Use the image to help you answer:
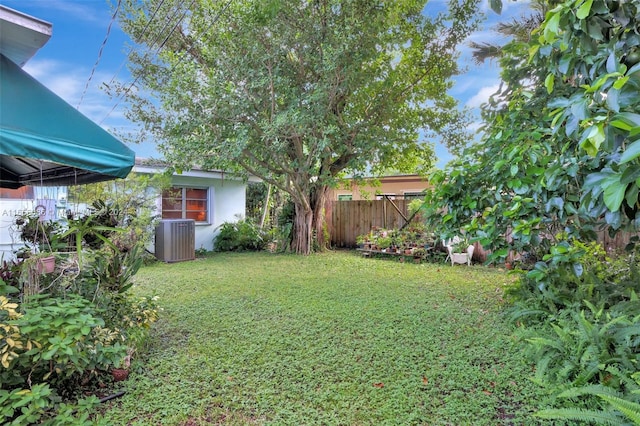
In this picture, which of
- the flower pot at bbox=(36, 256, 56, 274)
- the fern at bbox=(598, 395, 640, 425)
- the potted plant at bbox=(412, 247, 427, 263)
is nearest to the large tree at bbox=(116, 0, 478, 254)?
the potted plant at bbox=(412, 247, 427, 263)

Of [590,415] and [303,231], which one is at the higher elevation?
[303,231]

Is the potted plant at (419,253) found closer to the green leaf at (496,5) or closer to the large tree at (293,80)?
the large tree at (293,80)

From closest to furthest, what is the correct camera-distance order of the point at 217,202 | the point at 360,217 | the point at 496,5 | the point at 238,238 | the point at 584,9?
the point at 584,9, the point at 496,5, the point at 238,238, the point at 360,217, the point at 217,202

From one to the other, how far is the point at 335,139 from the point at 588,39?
6.26 m

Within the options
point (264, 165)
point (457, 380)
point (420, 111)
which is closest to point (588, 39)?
point (457, 380)

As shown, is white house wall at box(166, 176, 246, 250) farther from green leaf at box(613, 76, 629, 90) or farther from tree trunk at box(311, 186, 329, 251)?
green leaf at box(613, 76, 629, 90)

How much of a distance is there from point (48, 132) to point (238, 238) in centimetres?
819

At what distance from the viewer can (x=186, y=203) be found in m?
10.2

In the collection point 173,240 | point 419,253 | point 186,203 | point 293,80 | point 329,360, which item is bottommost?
point 329,360

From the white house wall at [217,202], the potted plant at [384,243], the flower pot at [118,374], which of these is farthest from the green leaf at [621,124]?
the white house wall at [217,202]

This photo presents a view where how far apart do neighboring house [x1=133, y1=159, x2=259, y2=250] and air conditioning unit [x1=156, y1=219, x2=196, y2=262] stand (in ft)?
3.87

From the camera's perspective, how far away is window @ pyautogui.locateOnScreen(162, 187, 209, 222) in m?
9.77

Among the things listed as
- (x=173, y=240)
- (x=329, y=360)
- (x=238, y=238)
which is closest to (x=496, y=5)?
(x=329, y=360)

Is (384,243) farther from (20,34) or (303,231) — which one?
(20,34)
